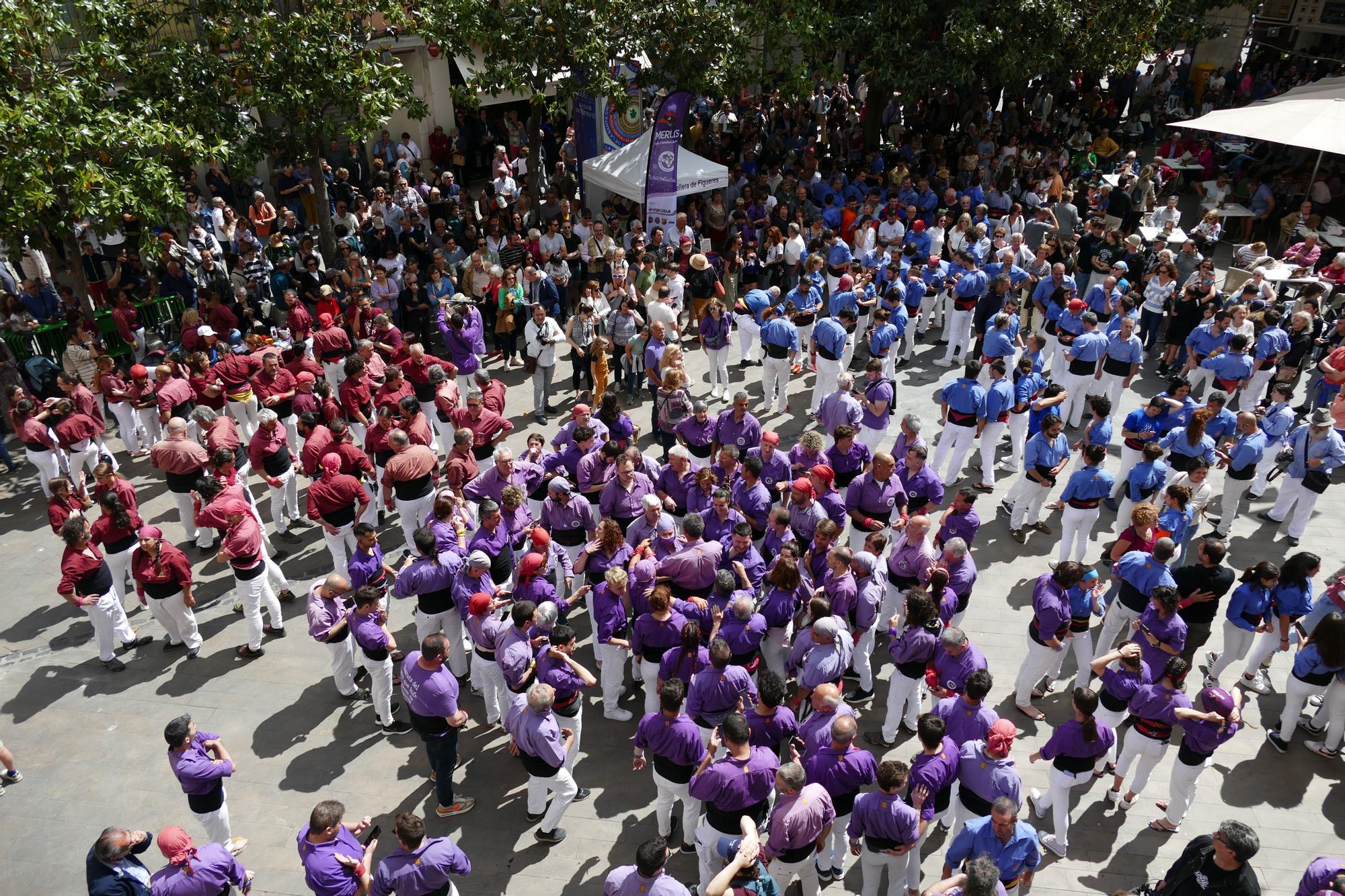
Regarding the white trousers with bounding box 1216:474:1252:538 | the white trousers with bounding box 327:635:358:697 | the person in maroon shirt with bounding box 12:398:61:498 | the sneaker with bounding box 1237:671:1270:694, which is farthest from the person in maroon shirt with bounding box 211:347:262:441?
the white trousers with bounding box 1216:474:1252:538

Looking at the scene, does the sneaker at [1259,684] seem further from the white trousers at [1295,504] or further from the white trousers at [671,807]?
the white trousers at [671,807]

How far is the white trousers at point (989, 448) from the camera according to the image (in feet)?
37.3

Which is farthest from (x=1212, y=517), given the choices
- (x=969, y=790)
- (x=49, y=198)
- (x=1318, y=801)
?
(x=49, y=198)

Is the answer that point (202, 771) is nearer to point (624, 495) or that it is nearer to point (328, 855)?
point (328, 855)

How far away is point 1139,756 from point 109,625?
9409 mm

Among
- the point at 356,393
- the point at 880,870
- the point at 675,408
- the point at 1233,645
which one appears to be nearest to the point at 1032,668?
the point at 1233,645

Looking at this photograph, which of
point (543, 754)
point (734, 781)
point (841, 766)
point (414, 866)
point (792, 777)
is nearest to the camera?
point (414, 866)

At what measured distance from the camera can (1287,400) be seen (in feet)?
36.5

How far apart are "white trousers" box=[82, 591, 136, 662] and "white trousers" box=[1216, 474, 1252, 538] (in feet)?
39.1

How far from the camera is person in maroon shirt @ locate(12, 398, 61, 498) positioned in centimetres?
1118

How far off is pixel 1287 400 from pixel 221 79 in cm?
1525

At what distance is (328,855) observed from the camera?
588 cm

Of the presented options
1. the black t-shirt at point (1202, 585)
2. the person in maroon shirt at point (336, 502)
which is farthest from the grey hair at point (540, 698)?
the black t-shirt at point (1202, 585)

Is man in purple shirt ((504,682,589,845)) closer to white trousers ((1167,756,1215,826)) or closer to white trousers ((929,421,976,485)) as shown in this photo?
white trousers ((1167,756,1215,826))
